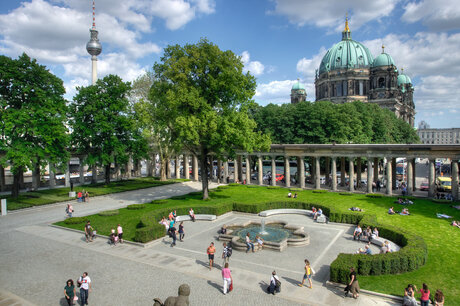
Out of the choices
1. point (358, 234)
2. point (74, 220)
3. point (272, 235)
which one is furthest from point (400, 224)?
point (74, 220)

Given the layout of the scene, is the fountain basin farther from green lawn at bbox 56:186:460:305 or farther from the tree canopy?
the tree canopy

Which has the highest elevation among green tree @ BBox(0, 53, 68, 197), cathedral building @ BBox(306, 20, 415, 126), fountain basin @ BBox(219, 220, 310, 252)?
cathedral building @ BBox(306, 20, 415, 126)

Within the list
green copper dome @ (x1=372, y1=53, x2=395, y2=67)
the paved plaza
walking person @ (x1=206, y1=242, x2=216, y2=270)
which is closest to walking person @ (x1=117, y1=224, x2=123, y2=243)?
the paved plaza

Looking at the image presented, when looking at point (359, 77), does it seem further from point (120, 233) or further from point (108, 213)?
point (120, 233)

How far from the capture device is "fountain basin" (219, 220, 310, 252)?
2578 centimetres

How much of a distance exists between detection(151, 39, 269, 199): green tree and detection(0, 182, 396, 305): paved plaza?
11.9m

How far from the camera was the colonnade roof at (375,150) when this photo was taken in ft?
143

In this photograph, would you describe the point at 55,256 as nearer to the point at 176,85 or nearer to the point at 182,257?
the point at 182,257

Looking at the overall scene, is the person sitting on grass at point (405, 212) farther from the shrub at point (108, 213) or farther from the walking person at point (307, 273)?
the shrub at point (108, 213)

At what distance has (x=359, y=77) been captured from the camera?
5074 inches

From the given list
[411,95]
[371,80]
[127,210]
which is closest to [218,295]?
[127,210]

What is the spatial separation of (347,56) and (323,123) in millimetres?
72007

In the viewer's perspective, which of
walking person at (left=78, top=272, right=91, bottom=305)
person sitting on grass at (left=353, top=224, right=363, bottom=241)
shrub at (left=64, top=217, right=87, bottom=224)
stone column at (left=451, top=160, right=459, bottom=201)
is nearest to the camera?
walking person at (left=78, top=272, right=91, bottom=305)

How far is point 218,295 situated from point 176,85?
2961cm
